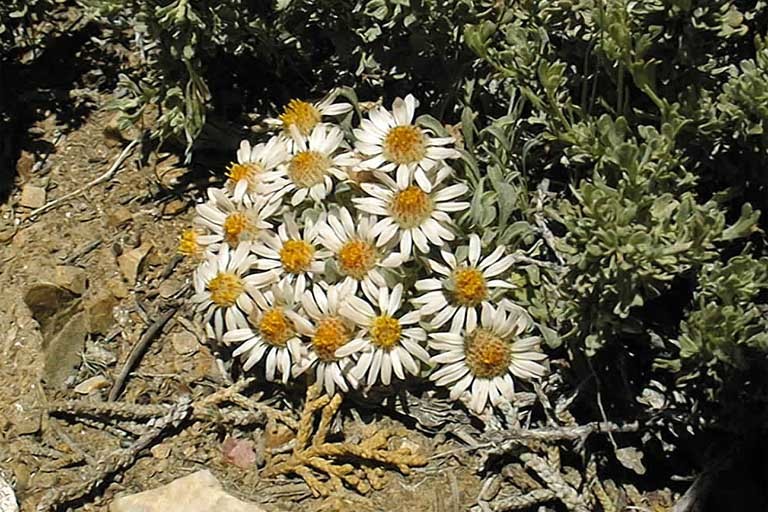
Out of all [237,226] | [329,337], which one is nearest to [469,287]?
[329,337]

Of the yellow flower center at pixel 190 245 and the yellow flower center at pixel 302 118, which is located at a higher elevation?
the yellow flower center at pixel 302 118

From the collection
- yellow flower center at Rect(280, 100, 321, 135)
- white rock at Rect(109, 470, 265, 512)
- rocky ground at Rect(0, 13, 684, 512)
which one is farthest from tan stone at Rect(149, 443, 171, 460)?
yellow flower center at Rect(280, 100, 321, 135)

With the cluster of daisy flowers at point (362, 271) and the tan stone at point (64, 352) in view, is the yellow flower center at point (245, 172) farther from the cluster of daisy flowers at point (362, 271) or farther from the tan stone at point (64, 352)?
the tan stone at point (64, 352)

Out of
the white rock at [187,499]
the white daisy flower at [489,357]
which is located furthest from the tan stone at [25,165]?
the white daisy flower at [489,357]

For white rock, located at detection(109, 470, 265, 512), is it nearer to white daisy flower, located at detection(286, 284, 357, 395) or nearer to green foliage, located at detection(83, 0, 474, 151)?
white daisy flower, located at detection(286, 284, 357, 395)

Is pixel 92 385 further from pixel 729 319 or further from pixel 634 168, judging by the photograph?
pixel 729 319

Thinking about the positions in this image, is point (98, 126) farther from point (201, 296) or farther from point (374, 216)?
Result: point (374, 216)
